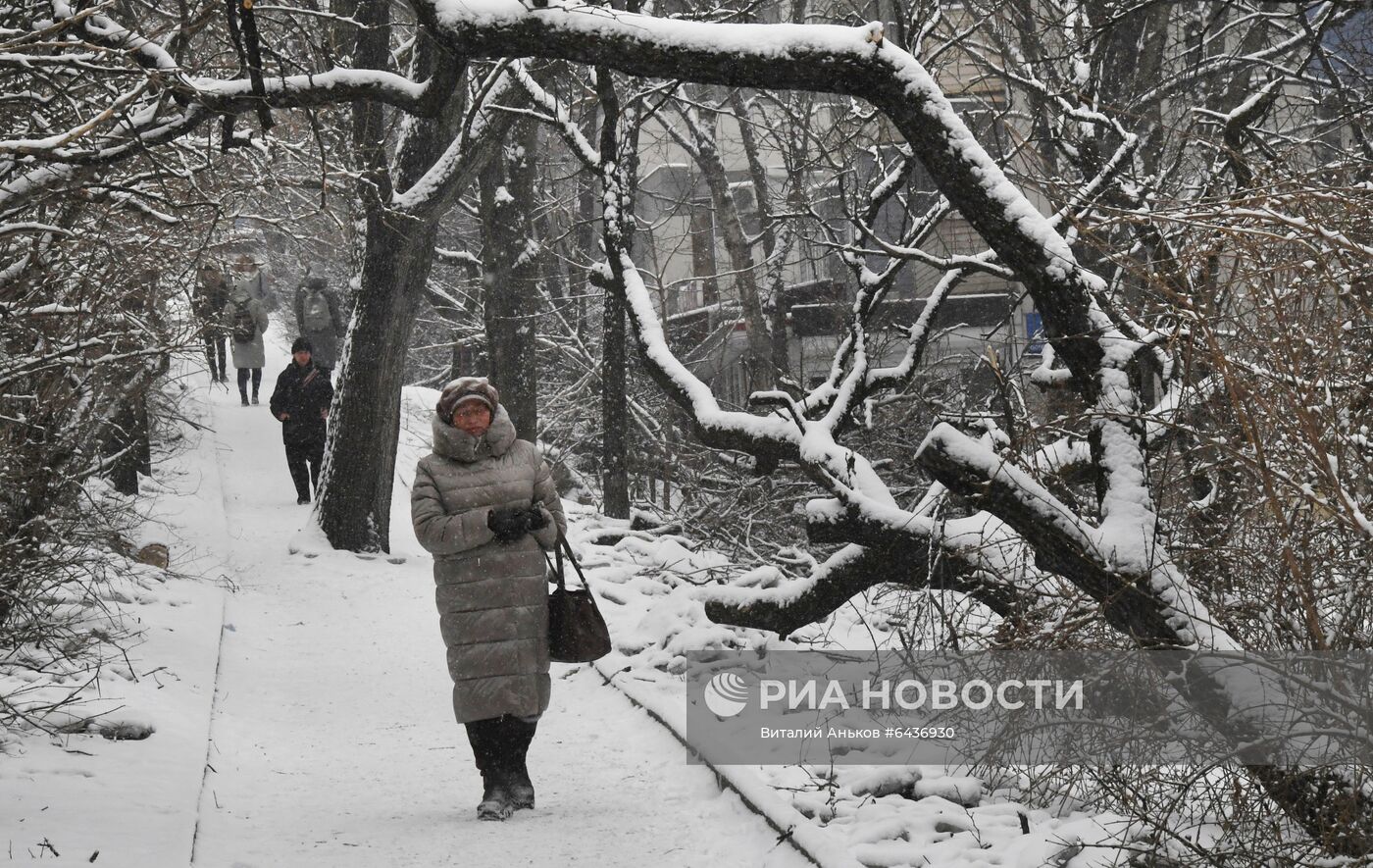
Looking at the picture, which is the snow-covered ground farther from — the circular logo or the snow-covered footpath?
the circular logo

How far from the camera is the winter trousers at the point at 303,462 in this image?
16484mm

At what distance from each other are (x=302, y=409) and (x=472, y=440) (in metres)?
10.0

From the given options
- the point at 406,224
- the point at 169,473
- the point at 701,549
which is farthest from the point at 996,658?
the point at 169,473

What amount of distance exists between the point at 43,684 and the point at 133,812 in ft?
5.60

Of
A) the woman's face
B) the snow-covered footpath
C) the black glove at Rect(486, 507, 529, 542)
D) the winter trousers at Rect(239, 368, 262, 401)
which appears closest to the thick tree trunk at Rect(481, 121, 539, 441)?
the snow-covered footpath

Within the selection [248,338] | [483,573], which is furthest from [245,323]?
[483,573]

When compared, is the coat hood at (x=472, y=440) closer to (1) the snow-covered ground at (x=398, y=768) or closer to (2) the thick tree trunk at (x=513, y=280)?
(1) the snow-covered ground at (x=398, y=768)

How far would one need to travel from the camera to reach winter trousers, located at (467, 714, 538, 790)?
21.8 feet

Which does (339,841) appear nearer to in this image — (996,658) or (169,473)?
(996,658)

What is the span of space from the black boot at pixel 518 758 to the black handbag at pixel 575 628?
14.3 inches

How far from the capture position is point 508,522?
659cm

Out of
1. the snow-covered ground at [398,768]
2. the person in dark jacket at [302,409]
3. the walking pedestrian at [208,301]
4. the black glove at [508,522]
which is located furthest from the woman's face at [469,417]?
the person in dark jacket at [302,409]

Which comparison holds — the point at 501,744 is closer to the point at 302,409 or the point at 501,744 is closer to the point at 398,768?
the point at 398,768

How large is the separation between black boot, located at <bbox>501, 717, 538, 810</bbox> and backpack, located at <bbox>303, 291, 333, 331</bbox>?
1639cm
